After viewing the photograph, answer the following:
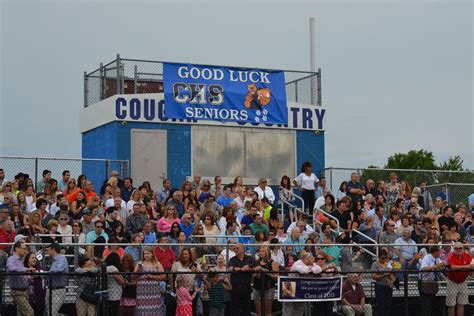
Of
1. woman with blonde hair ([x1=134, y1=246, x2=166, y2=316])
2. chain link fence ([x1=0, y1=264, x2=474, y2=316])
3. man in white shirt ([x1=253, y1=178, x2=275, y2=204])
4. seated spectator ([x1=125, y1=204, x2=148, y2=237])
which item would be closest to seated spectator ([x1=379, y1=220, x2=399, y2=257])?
chain link fence ([x1=0, y1=264, x2=474, y2=316])

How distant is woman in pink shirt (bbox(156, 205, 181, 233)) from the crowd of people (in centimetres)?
2

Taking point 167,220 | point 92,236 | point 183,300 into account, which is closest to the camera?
point 183,300

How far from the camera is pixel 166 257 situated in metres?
19.3

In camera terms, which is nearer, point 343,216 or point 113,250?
point 113,250

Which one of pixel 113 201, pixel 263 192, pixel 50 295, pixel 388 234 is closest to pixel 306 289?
pixel 50 295

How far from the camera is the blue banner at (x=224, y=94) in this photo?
29.1m

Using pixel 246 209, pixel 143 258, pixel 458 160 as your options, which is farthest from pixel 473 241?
pixel 458 160

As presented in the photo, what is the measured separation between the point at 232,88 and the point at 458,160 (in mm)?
46672

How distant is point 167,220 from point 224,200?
127 inches

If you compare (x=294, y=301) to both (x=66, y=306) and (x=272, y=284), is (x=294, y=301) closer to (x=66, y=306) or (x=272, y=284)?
(x=272, y=284)

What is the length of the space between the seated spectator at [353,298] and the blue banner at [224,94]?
10975 millimetres

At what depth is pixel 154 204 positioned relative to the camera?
22.9 meters

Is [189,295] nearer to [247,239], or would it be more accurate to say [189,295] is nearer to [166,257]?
[166,257]

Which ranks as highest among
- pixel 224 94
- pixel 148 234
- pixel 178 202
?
pixel 224 94
